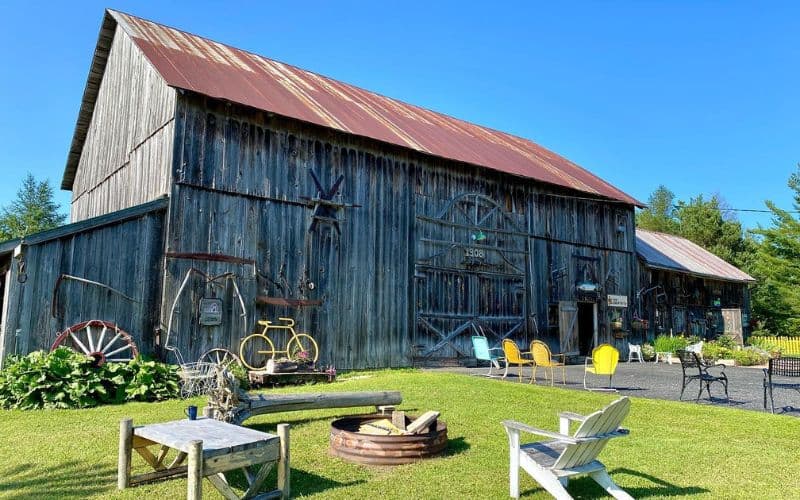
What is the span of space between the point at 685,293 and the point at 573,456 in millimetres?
24125

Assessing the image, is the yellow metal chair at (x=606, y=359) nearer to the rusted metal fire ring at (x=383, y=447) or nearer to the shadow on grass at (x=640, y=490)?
the shadow on grass at (x=640, y=490)

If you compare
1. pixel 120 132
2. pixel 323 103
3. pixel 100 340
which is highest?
pixel 323 103

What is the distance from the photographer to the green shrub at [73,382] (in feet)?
29.8

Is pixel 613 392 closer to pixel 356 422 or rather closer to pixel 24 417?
pixel 356 422

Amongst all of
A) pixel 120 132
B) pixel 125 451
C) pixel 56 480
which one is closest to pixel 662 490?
pixel 125 451

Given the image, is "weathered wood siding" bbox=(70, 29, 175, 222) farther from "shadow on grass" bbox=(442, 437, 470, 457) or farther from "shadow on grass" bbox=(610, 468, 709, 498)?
"shadow on grass" bbox=(610, 468, 709, 498)

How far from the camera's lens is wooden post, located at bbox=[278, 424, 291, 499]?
4.90 m

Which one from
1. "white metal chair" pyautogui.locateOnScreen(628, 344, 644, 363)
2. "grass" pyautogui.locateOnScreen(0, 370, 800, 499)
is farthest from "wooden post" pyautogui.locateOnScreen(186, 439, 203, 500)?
"white metal chair" pyautogui.locateOnScreen(628, 344, 644, 363)

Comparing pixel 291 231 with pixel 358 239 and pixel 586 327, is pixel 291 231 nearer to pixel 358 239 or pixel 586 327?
pixel 358 239

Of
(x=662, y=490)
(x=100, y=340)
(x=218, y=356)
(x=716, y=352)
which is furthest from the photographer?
(x=716, y=352)

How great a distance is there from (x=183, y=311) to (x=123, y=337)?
118 cm

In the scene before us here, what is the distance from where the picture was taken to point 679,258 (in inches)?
1099

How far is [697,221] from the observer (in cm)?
4644

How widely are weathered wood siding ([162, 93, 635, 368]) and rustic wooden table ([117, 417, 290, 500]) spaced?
6.78 meters
